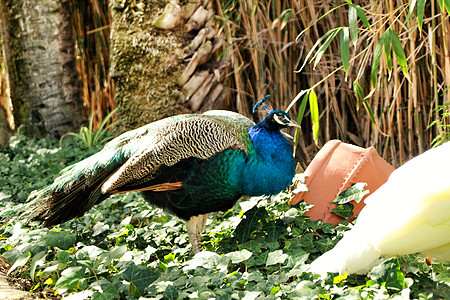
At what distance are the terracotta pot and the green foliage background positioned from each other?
0.11m

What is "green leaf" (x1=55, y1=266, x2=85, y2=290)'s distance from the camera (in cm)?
190

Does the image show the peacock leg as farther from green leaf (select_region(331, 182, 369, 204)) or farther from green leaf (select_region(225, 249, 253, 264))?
green leaf (select_region(331, 182, 369, 204))

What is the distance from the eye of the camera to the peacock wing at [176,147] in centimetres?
244

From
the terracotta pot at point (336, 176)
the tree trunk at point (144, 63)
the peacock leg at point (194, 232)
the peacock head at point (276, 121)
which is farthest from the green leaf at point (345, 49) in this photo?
the tree trunk at point (144, 63)

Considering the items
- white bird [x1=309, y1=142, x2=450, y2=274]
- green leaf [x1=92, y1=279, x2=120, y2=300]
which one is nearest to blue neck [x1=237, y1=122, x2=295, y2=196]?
white bird [x1=309, y1=142, x2=450, y2=274]

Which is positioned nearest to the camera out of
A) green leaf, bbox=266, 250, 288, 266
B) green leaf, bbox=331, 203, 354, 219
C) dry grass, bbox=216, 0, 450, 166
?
green leaf, bbox=266, 250, 288, 266

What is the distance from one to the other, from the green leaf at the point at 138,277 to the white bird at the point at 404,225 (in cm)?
59

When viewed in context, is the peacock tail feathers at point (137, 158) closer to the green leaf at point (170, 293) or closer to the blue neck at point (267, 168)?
the blue neck at point (267, 168)

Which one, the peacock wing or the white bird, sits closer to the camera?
the white bird

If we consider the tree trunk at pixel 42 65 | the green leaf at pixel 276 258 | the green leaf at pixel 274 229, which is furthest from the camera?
the tree trunk at pixel 42 65

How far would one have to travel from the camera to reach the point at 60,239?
240 centimetres

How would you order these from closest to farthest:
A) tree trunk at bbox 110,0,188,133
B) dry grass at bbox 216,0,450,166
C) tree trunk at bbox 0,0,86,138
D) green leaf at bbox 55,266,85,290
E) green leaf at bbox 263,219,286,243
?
1. green leaf at bbox 55,266,85,290
2. green leaf at bbox 263,219,286,243
3. dry grass at bbox 216,0,450,166
4. tree trunk at bbox 110,0,188,133
5. tree trunk at bbox 0,0,86,138

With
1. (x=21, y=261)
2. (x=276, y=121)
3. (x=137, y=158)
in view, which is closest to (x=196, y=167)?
(x=137, y=158)

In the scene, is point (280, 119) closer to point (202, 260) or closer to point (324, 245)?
point (324, 245)
